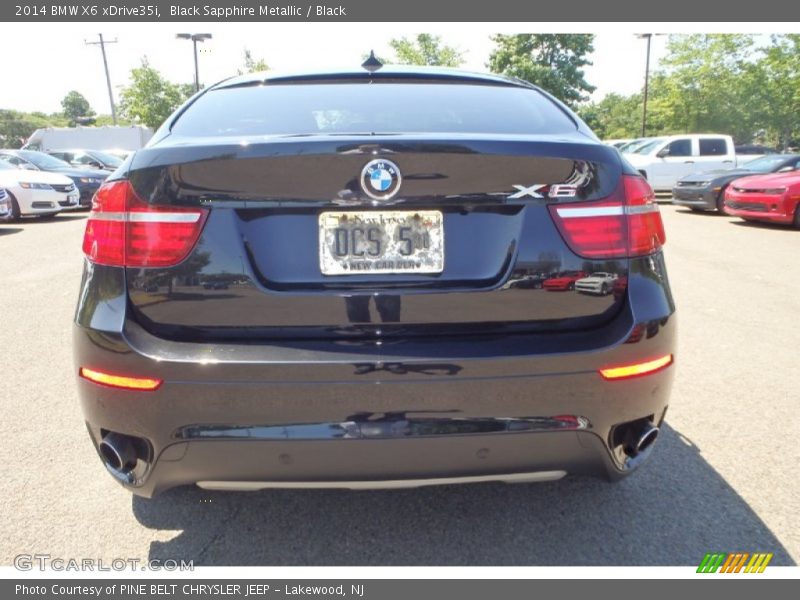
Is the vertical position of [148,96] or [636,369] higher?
[148,96]

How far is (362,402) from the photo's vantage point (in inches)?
67.9

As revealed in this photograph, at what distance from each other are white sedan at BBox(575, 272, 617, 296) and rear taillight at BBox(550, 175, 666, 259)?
0.06 meters

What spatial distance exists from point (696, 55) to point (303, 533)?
43.0 meters

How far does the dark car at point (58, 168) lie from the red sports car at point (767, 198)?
14.9 meters

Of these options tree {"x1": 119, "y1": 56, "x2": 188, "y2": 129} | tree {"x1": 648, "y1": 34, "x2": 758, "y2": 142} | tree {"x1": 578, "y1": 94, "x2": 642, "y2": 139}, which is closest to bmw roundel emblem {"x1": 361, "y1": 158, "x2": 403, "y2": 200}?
tree {"x1": 648, "y1": 34, "x2": 758, "y2": 142}

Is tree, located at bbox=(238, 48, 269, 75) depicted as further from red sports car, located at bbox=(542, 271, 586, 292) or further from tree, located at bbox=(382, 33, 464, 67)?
red sports car, located at bbox=(542, 271, 586, 292)

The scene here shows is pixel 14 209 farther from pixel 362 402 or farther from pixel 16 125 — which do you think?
pixel 16 125

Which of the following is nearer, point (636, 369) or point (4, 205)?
point (636, 369)

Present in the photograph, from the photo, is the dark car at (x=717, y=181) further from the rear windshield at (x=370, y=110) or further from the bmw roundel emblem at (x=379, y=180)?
the bmw roundel emblem at (x=379, y=180)

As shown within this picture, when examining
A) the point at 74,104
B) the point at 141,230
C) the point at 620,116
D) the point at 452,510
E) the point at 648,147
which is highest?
the point at 74,104

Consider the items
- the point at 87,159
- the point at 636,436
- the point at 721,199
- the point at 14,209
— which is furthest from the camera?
the point at 87,159

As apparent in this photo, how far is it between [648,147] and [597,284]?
59.9 feet

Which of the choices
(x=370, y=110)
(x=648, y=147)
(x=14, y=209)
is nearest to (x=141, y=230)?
(x=370, y=110)

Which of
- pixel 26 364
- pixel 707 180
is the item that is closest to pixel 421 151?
pixel 26 364
